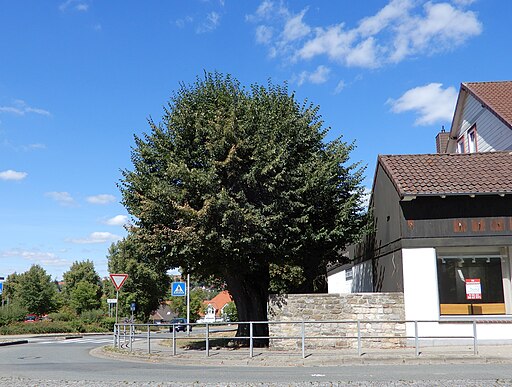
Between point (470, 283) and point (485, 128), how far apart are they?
10.2m

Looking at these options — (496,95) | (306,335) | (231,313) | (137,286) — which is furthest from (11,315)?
(496,95)

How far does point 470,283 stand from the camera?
719 inches

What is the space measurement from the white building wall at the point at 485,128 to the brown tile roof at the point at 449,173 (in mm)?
4053

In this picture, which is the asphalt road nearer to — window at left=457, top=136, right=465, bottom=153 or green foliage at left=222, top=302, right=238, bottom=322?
window at left=457, top=136, right=465, bottom=153

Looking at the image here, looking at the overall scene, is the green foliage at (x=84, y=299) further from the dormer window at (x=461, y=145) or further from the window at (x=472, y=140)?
the window at (x=472, y=140)

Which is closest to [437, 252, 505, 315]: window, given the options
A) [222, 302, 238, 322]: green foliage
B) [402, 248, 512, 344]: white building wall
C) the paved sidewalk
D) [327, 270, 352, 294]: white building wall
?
[402, 248, 512, 344]: white building wall

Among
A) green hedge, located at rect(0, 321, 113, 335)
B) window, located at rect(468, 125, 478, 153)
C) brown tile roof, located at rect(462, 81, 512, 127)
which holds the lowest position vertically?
green hedge, located at rect(0, 321, 113, 335)

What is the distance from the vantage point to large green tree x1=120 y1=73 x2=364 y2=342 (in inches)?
667

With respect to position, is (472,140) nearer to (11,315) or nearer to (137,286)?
(11,315)

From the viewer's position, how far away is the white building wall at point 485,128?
23.5 meters

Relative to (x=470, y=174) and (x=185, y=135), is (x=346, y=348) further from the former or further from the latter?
(x=185, y=135)

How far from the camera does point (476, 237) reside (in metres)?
18.0

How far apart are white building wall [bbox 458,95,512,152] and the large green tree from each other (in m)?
7.48

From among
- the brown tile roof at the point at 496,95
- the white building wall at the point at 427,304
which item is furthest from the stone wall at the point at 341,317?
the brown tile roof at the point at 496,95
